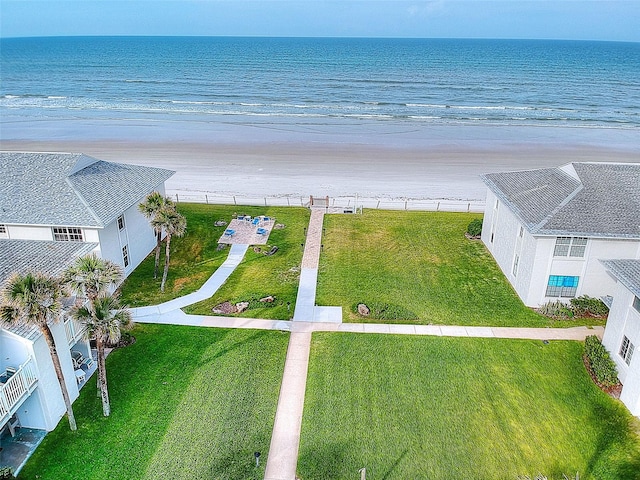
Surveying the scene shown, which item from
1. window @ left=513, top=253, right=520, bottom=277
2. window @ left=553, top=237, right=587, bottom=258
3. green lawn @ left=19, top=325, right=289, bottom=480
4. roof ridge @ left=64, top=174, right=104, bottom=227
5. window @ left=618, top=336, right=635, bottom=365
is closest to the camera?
green lawn @ left=19, top=325, right=289, bottom=480

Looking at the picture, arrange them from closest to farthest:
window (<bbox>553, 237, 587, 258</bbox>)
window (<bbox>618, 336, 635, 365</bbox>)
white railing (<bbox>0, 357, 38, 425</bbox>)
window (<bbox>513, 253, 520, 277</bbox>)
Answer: white railing (<bbox>0, 357, 38, 425</bbox>) < window (<bbox>618, 336, 635, 365</bbox>) < window (<bbox>553, 237, 587, 258</bbox>) < window (<bbox>513, 253, 520, 277</bbox>)

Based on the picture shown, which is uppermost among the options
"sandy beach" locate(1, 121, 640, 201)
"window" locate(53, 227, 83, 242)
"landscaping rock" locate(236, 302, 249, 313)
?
"window" locate(53, 227, 83, 242)

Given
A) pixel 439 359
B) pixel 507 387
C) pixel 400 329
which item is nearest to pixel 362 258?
pixel 400 329

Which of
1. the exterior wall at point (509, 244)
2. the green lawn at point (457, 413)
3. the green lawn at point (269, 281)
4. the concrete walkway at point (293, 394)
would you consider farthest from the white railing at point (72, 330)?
the exterior wall at point (509, 244)

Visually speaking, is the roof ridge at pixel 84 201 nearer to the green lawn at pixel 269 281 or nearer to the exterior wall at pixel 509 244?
the green lawn at pixel 269 281

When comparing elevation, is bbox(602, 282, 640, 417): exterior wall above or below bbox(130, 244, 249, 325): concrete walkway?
above

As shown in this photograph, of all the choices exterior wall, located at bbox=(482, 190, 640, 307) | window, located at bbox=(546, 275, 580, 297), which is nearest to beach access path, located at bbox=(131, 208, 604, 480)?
window, located at bbox=(546, 275, 580, 297)

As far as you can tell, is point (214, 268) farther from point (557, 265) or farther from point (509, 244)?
point (557, 265)

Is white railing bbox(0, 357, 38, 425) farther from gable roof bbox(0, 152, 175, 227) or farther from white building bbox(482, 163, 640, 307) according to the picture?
white building bbox(482, 163, 640, 307)
